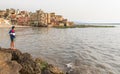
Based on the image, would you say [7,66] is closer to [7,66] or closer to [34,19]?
[7,66]

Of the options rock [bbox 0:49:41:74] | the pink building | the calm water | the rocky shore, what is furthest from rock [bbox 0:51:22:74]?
the pink building

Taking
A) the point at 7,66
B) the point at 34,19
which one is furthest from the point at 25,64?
the point at 34,19

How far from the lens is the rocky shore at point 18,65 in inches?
313

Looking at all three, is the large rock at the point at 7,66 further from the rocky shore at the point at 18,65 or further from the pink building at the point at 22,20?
the pink building at the point at 22,20

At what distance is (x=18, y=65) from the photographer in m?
8.51

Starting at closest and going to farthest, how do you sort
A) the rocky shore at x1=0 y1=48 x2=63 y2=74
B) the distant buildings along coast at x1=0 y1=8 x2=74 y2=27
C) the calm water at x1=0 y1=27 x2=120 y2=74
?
the rocky shore at x1=0 y1=48 x2=63 y2=74 → the calm water at x1=0 y1=27 x2=120 y2=74 → the distant buildings along coast at x1=0 y1=8 x2=74 y2=27

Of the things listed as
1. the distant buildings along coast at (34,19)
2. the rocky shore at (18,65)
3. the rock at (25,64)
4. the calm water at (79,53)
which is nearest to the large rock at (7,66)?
the rocky shore at (18,65)

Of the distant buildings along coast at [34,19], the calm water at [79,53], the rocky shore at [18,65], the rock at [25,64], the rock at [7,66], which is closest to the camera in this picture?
the rock at [7,66]

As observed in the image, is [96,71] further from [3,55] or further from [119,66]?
[3,55]

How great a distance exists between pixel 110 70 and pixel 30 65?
8.25m

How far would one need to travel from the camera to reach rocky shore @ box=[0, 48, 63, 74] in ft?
26.1

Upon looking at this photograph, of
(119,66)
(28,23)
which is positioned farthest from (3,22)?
(119,66)

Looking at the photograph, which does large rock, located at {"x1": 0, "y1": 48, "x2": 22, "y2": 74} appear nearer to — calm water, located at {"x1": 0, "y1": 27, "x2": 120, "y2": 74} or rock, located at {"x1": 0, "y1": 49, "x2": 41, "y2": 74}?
rock, located at {"x1": 0, "y1": 49, "x2": 41, "y2": 74}

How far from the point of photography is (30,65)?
32.8 ft
